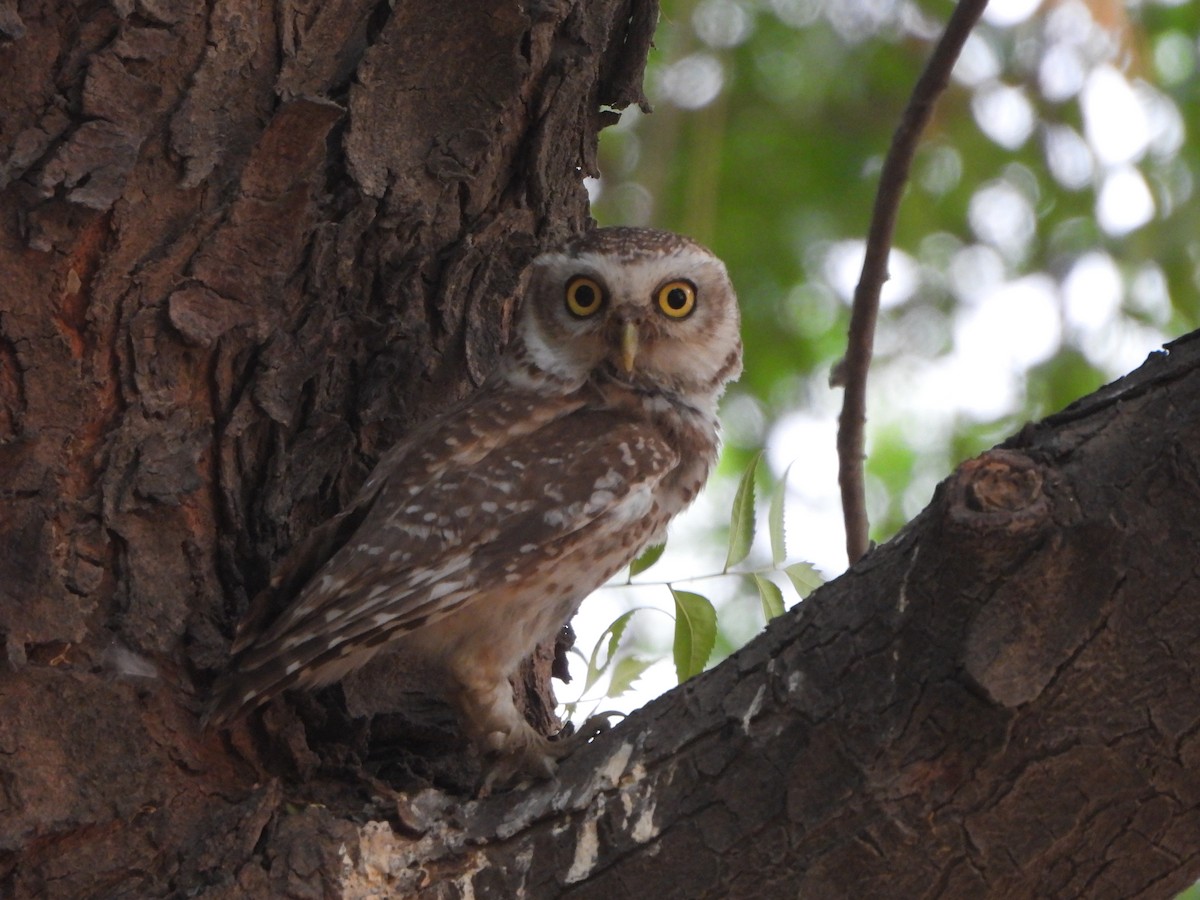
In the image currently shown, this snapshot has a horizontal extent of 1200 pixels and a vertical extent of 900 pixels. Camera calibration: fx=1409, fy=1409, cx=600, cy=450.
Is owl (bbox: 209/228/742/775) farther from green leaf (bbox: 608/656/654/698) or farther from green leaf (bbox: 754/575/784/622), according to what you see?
green leaf (bbox: 754/575/784/622)

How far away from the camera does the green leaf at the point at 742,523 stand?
9.20 ft

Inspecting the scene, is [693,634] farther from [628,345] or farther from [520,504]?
[628,345]

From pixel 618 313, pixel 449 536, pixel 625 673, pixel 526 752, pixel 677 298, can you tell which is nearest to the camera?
pixel 526 752

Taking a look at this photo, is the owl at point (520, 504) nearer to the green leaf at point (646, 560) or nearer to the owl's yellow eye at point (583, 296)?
the owl's yellow eye at point (583, 296)

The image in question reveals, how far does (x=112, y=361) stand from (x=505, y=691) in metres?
0.96

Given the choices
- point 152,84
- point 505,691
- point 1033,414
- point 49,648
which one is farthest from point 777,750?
point 1033,414

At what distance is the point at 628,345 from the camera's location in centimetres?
325

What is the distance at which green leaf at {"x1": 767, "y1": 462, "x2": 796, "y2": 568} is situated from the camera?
2.85 m

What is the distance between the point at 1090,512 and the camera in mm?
1703

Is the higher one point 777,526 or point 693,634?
point 777,526

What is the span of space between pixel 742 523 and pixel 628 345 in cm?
62

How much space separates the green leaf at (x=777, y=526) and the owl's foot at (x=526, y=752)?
47 cm

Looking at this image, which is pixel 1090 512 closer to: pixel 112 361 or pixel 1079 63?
pixel 112 361

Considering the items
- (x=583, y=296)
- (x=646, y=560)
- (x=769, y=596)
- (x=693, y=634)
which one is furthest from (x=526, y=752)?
(x=583, y=296)
